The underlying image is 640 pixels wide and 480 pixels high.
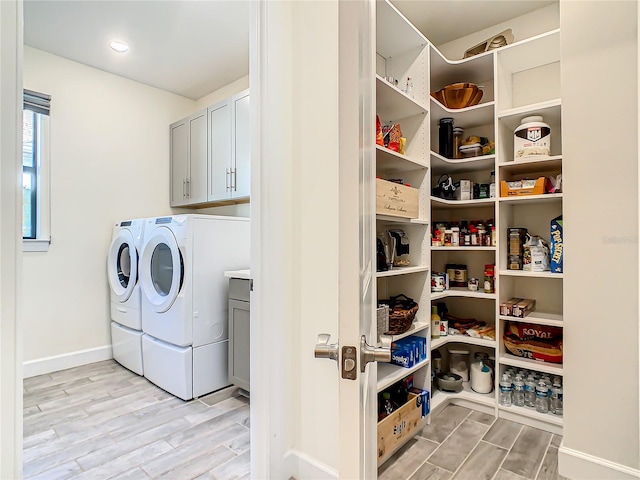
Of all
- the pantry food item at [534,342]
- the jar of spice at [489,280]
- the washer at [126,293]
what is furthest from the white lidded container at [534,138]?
the washer at [126,293]

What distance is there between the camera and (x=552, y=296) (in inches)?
86.2

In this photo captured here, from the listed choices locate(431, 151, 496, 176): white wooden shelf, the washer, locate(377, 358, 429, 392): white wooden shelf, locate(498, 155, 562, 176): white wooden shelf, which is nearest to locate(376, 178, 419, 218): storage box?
locate(431, 151, 496, 176): white wooden shelf

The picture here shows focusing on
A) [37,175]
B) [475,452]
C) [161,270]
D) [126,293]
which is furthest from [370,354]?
[37,175]

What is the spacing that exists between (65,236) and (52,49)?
1.48 metres

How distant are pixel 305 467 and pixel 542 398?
4.78 ft

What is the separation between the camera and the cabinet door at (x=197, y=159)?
313 centimetres

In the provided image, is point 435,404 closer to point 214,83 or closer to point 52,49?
point 214,83

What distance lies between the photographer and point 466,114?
2.30 m

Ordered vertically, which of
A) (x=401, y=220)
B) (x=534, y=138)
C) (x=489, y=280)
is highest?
(x=534, y=138)

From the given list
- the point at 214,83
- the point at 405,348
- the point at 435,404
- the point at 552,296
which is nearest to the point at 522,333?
the point at 552,296

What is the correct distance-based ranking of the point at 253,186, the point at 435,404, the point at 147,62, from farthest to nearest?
the point at 147,62
the point at 435,404
the point at 253,186

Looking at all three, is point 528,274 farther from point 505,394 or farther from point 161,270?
point 161,270

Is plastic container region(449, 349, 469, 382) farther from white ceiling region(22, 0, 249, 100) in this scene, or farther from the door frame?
white ceiling region(22, 0, 249, 100)

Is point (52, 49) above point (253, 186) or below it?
above
